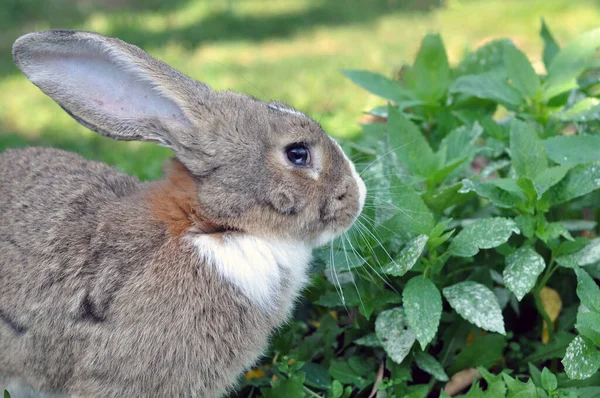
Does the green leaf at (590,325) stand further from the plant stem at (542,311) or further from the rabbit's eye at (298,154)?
the rabbit's eye at (298,154)

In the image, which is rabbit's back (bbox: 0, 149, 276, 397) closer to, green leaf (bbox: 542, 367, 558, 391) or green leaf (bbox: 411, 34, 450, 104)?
green leaf (bbox: 542, 367, 558, 391)

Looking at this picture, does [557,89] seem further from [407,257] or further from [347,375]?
[347,375]

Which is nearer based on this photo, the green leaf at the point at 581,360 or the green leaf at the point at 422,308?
the green leaf at the point at 581,360

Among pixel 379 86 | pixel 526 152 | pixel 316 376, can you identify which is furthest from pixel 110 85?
pixel 526 152

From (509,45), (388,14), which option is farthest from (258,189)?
(388,14)

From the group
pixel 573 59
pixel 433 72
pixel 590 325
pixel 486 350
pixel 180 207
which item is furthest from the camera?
pixel 433 72

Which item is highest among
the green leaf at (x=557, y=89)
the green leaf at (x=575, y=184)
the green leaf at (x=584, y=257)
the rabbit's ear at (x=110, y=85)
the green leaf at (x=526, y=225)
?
the rabbit's ear at (x=110, y=85)

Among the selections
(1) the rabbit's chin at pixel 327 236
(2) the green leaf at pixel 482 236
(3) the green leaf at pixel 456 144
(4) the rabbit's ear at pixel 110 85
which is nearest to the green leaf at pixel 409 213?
(2) the green leaf at pixel 482 236
